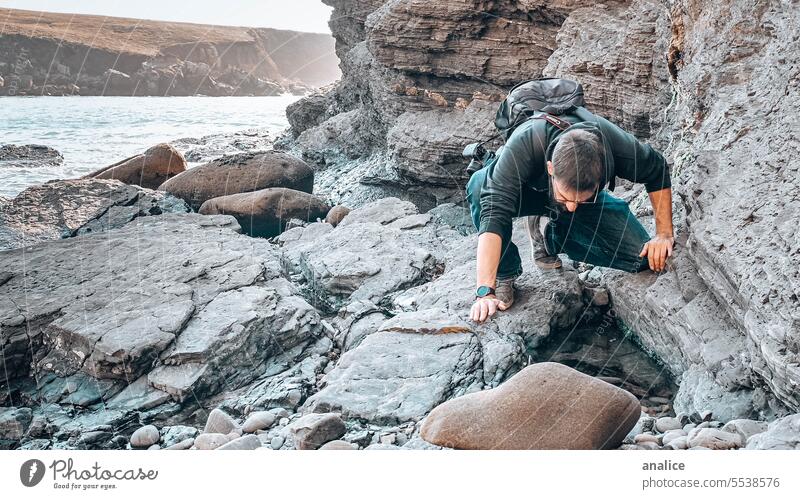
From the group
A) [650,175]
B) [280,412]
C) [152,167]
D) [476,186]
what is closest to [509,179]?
[476,186]

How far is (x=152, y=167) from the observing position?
602 centimetres

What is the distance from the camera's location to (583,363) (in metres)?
2.52

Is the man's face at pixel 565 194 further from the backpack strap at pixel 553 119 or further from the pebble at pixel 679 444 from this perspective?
the pebble at pixel 679 444

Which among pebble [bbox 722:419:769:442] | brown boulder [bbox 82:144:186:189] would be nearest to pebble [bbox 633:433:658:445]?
pebble [bbox 722:419:769:442]

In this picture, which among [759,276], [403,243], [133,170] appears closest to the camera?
[759,276]

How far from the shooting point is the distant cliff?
10.4 ft

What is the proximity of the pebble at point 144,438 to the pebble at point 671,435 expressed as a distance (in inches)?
64.7

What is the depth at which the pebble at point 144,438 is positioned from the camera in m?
2.26

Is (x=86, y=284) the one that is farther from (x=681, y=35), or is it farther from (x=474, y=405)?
(x=681, y=35)

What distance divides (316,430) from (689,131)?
1893 mm

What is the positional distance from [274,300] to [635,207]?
5.73 ft

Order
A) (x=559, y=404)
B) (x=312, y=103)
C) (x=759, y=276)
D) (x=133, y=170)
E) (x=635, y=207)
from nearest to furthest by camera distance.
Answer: (x=559, y=404), (x=759, y=276), (x=635, y=207), (x=133, y=170), (x=312, y=103)

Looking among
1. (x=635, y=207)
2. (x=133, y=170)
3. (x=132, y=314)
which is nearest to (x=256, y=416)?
(x=132, y=314)

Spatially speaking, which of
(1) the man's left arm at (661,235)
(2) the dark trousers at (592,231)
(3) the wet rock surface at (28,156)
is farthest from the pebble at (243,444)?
(3) the wet rock surface at (28,156)
